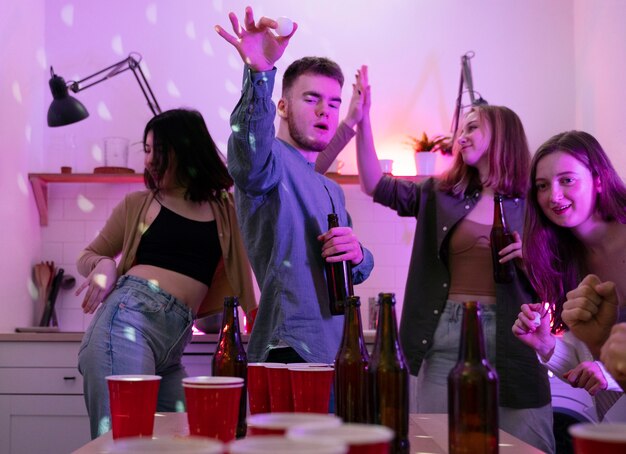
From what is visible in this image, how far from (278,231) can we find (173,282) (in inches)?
20.8

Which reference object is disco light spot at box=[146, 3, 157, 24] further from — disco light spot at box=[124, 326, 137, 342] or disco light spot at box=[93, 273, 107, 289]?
disco light spot at box=[124, 326, 137, 342]

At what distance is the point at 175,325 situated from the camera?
7.45 feet

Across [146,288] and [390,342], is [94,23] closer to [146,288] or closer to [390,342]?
[146,288]

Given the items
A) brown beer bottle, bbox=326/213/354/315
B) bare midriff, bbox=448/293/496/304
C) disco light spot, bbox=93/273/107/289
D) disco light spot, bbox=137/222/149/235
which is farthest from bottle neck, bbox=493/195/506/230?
disco light spot, bbox=93/273/107/289

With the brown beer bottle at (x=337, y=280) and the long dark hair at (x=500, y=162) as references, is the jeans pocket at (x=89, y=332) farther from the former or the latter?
the long dark hair at (x=500, y=162)

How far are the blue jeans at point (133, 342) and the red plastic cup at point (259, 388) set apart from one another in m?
0.85

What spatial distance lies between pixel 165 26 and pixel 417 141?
1.35 metres

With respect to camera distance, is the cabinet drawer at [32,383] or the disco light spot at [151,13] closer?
the cabinet drawer at [32,383]

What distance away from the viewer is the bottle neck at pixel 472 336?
0.99 metres

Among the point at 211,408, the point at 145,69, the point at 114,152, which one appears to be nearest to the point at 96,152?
the point at 114,152

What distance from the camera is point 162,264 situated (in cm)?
229

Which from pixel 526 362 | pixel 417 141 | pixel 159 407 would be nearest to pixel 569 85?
pixel 417 141

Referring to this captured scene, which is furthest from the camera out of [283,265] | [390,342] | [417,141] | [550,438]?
[417,141]

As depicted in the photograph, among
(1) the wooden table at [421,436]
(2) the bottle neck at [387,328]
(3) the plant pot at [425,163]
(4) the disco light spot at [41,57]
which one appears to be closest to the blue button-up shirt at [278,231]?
(1) the wooden table at [421,436]
